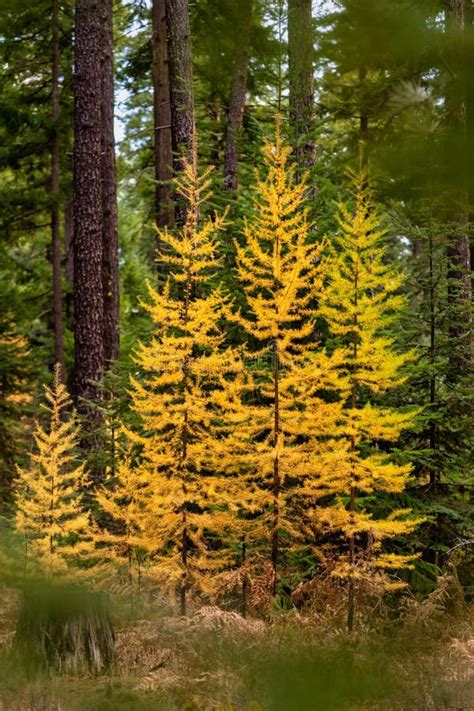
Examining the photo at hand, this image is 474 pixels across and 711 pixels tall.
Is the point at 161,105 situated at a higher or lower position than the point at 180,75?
higher

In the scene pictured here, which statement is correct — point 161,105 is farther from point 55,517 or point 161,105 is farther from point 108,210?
point 55,517

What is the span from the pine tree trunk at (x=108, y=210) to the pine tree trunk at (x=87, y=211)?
3.48 meters

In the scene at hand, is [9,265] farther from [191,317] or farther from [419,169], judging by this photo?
[419,169]

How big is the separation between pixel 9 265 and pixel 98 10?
35.3 feet

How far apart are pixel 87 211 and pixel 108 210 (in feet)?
13.7

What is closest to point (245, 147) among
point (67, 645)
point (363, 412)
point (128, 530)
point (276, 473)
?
point (363, 412)

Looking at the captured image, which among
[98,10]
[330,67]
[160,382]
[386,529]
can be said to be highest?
[98,10]

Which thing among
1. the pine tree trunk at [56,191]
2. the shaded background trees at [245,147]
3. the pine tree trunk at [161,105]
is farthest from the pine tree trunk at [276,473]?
the pine tree trunk at [56,191]

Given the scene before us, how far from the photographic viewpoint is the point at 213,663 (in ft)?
19.2

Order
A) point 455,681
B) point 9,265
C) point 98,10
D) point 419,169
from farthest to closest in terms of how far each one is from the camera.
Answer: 1. point 9,265
2. point 98,10
3. point 455,681
4. point 419,169

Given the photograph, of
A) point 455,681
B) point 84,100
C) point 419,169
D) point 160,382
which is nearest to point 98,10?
point 84,100

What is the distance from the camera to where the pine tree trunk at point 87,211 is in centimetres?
1098

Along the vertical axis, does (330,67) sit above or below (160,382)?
above

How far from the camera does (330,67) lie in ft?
6.03
